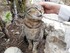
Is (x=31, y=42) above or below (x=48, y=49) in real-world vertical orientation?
below

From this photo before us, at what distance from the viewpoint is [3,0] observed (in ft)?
7.93

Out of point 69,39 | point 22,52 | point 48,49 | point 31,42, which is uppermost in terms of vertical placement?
point 69,39

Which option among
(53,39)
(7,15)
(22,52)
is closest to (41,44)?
(22,52)

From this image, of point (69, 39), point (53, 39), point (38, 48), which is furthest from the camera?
point (38, 48)

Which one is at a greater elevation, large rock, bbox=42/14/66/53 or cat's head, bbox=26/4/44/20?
cat's head, bbox=26/4/44/20

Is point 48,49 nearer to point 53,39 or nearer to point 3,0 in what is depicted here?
point 53,39

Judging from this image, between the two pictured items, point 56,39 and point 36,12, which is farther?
point 36,12

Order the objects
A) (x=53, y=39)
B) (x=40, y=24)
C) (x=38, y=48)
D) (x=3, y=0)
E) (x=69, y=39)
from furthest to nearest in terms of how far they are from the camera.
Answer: (x=3, y=0) < (x=38, y=48) < (x=40, y=24) < (x=53, y=39) < (x=69, y=39)

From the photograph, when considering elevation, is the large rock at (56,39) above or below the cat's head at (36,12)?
below

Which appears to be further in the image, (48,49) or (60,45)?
(48,49)

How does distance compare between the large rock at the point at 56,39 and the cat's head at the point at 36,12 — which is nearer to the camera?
the large rock at the point at 56,39

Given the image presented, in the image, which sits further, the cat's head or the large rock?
the cat's head

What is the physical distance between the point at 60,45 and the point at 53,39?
0.25 feet

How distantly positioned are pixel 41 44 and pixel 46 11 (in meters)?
0.34
